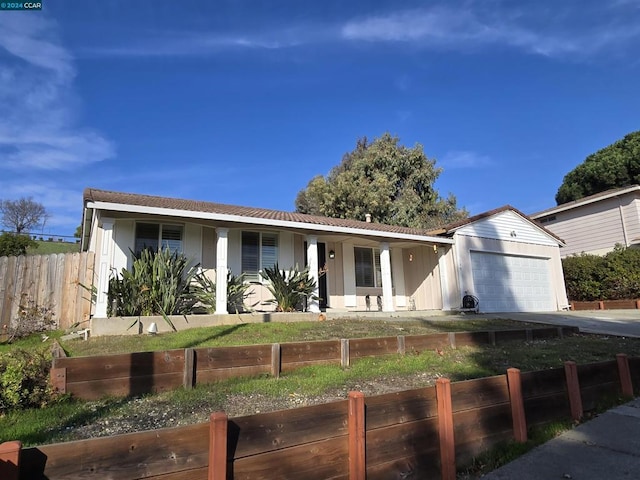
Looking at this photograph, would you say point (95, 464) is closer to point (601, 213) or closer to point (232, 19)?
point (232, 19)

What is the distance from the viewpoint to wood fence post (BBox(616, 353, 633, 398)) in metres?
6.09

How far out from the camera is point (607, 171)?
31.8 m

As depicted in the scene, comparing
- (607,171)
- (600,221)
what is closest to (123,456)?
(600,221)

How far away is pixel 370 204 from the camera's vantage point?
28516 millimetres

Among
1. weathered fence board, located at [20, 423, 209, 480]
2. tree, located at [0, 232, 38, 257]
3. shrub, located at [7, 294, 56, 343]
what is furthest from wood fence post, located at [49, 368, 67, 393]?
tree, located at [0, 232, 38, 257]

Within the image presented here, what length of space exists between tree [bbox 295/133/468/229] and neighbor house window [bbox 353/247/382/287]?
12031mm

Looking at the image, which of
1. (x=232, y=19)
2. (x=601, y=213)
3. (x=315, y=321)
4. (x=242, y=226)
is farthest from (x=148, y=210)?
(x=601, y=213)

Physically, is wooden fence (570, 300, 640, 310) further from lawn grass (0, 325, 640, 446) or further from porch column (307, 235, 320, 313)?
porch column (307, 235, 320, 313)

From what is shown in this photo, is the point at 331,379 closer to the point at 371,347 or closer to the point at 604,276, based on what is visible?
the point at 371,347

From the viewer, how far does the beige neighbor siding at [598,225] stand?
21.0 meters

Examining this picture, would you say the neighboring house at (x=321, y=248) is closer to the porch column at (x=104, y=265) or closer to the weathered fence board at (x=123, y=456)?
the porch column at (x=104, y=265)

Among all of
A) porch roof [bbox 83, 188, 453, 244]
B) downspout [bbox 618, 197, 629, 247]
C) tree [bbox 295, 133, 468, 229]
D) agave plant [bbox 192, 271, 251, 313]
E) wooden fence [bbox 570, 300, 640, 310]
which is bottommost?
wooden fence [bbox 570, 300, 640, 310]

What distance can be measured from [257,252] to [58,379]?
8.94m

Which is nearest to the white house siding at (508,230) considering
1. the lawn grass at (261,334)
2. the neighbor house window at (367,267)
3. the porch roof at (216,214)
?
the porch roof at (216,214)
